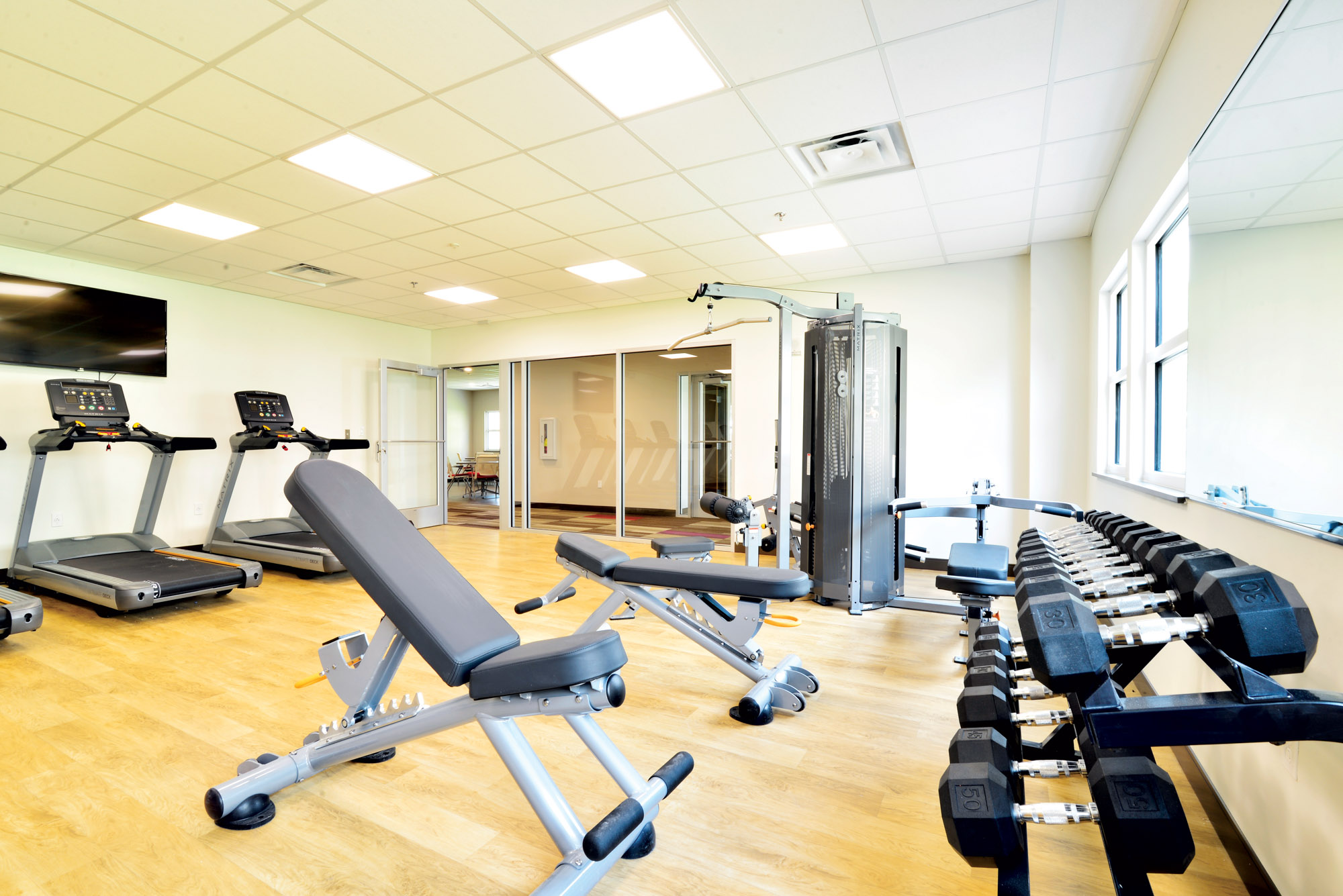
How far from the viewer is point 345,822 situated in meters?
1.66

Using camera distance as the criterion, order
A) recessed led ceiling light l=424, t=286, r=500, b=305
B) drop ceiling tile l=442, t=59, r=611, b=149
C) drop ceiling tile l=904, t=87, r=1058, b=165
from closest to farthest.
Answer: drop ceiling tile l=442, t=59, r=611, b=149
drop ceiling tile l=904, t=87, r=1058, b=165
recessed led ceiling light l=424, t=286, r=500, b=305

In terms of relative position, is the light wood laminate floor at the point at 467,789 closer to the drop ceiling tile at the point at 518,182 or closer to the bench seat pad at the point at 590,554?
the bench seat pad at the point at 590,554

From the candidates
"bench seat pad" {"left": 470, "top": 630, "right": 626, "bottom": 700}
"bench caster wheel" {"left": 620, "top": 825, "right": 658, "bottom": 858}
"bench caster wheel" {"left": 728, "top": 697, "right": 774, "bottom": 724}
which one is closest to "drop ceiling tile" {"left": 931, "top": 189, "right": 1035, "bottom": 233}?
"bench caster wheel" {"left": 728, "top": 697, "right": 774, "bottom": 724}

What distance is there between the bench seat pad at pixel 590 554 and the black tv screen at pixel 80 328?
4.87 metres

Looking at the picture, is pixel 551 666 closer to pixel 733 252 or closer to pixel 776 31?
pixel 776 31

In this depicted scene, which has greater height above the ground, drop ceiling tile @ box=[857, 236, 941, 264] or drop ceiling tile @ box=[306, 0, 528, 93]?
drop ceiling tile @ box=[857, 236, 941, 264]

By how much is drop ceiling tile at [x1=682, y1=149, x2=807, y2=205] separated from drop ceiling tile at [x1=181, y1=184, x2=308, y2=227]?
2.62m

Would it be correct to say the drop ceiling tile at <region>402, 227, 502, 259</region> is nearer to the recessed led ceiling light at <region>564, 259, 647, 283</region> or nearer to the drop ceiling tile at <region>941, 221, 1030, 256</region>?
the recessed led ceiling light at <region>564, 259, 647, 283</region>

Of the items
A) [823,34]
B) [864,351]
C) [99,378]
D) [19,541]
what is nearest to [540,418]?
[99,378]

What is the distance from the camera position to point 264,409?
5.45 m

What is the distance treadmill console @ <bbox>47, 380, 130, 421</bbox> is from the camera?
427 cm

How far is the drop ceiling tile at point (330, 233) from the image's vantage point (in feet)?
13.8

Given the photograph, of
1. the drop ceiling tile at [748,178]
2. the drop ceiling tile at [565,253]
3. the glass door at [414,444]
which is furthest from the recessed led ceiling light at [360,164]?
the glass door at [414,444]

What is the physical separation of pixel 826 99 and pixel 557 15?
1219 millimetres
